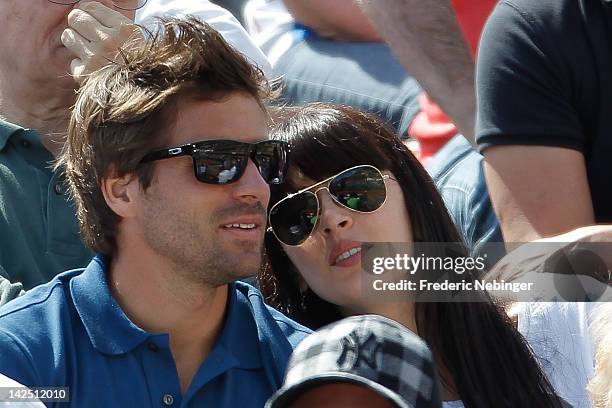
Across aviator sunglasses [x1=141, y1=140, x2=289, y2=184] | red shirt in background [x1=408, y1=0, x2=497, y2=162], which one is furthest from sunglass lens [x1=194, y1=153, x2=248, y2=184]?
red shirt in background [x1=408, y1=0, x2=497, y2=162]

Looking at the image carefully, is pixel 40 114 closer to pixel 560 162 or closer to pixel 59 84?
pixel 59 84

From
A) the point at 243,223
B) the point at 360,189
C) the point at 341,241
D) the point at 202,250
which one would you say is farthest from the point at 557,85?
the point at 202,250

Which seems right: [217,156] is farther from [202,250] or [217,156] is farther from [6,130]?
[6,130]

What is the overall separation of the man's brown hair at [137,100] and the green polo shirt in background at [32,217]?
0.34 m

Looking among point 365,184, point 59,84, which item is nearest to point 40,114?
point 59,84

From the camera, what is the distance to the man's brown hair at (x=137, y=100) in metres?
2.81

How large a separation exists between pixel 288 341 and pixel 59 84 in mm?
1202

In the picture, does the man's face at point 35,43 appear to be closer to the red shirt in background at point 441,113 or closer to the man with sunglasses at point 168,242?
the man with sunglasses at point 168,242

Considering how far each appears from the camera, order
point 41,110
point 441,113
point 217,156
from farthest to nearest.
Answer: point 441,113, point 41,110, point 217,156

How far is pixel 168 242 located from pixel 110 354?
0.97 ft

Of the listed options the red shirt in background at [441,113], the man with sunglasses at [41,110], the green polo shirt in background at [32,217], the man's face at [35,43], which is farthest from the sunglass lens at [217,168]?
the red shirt in background at [441,113]

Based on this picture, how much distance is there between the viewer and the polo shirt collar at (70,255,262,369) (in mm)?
2639

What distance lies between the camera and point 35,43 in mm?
3605

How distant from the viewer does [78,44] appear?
346 cm
